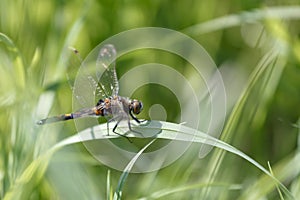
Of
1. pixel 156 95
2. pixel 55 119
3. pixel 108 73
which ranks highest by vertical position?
pixel 108 73

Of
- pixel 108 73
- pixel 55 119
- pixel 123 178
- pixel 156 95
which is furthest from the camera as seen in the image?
pixel 156 95

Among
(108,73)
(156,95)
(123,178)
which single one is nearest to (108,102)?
(108,73)

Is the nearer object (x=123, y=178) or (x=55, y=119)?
(x=123, y=178)

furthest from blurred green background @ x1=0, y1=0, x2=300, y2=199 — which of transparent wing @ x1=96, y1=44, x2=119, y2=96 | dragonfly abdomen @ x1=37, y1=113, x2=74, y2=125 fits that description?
transparent wing @ x1=96, y1=44, x2=119, y2=96

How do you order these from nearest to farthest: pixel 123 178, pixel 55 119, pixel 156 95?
1. pixel 123 178
2. pixel 55 119
3. pixel 156 95

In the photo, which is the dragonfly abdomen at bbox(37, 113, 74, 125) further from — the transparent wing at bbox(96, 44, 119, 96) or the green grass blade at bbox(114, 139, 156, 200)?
the green grass blade at bbox(114, 139, 156, 200)

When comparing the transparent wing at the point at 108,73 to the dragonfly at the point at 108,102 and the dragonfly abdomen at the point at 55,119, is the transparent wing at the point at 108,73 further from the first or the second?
the dragonfly abdomen at the point at 55,119

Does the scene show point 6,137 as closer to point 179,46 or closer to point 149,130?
point 149,130

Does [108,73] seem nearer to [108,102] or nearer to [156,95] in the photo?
[108,102]
